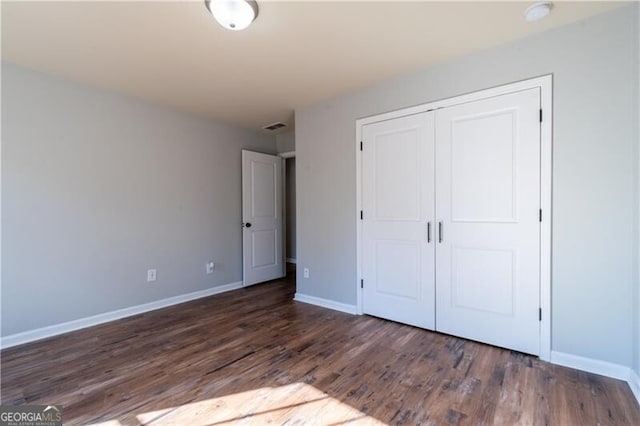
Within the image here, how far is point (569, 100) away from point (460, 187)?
0.92 meters

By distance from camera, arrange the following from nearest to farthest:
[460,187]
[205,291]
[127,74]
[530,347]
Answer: [530,347], [460,187], [127,74], [205,291]

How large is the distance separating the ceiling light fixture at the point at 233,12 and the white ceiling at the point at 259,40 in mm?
72

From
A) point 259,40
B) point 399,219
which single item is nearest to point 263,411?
point 399,219

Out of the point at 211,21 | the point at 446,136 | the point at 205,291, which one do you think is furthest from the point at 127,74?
the point at 446,136

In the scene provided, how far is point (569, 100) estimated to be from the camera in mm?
2078

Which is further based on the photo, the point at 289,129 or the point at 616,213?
the point at 289,129


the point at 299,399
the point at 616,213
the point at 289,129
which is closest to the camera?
the point at 299,399

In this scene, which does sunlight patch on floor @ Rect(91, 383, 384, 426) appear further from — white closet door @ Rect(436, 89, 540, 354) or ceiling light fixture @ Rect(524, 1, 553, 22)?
ceiling light fixture @ Rect(524, 1, 553, 22)

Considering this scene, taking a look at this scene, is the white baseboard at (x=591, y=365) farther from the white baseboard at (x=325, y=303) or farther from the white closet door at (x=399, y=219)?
the white baseboard at (x=325, y=303)

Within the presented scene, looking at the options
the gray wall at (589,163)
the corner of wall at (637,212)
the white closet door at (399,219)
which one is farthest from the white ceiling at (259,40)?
the white closet door at (399,219)

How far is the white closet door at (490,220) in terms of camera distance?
2236 mm

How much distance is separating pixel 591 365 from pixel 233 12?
10.8 ft

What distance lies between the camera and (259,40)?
223cm

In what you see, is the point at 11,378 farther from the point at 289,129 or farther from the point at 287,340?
the point at 289,129
